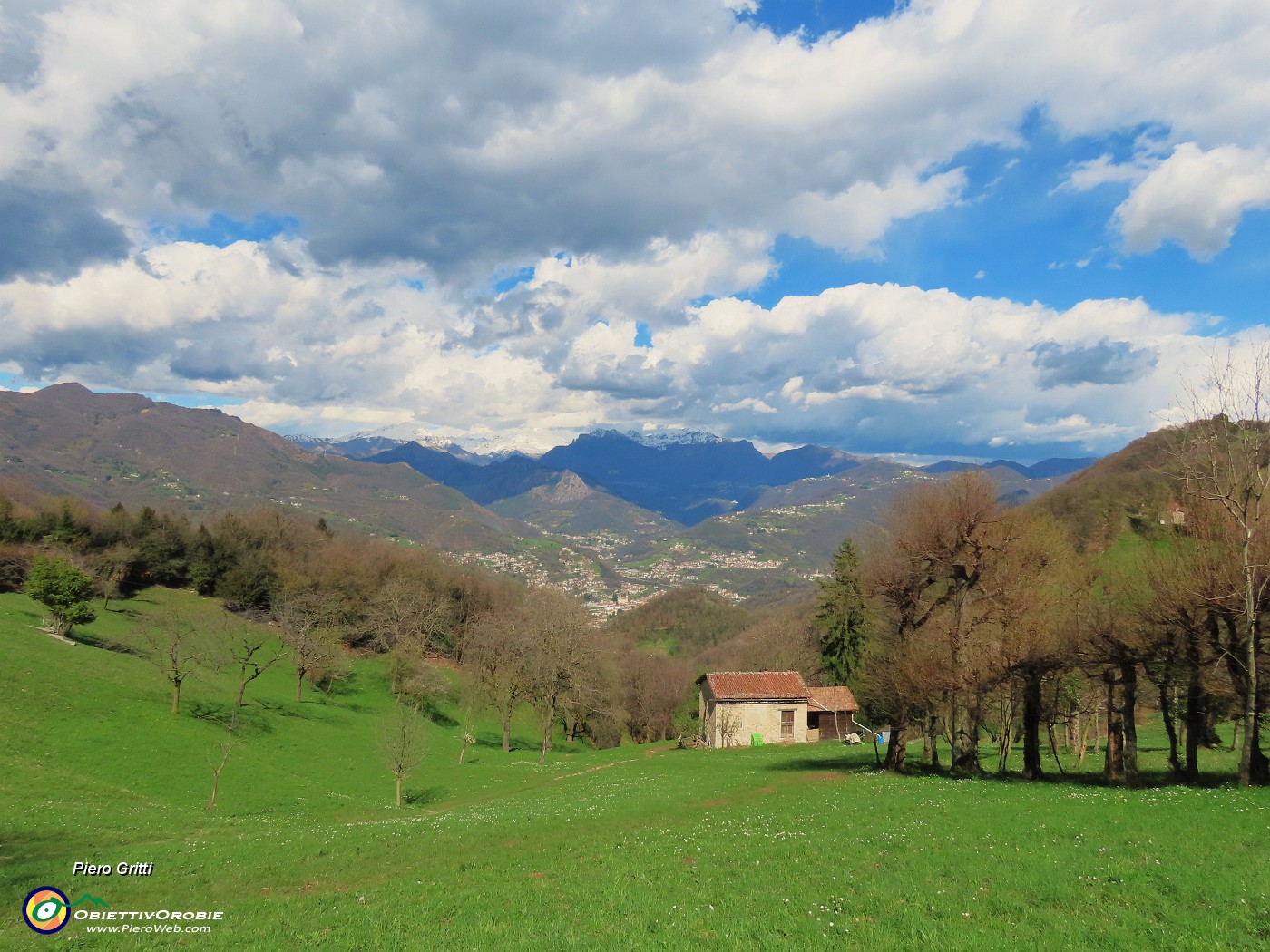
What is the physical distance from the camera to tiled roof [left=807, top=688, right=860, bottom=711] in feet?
218

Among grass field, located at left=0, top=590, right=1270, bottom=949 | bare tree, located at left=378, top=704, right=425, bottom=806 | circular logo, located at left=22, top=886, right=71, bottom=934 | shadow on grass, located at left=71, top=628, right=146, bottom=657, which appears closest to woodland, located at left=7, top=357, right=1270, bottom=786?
shadow on grass, located at left=71, top=628, right=146, bottom=657

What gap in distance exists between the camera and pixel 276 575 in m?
94.4

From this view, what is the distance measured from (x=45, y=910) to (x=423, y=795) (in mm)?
27793

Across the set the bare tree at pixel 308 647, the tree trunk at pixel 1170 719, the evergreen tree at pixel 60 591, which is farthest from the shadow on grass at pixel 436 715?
the tree trunk at pixel 1170 719

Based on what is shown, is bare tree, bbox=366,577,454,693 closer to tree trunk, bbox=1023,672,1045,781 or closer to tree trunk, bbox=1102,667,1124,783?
tree trunk, bbox=1023,672,1045,781

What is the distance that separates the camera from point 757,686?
214 ft

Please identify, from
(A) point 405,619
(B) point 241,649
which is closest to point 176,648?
(B) point 241,649

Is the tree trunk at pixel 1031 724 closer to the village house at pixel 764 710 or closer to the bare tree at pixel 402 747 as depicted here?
the bare tree at pixel 402 747

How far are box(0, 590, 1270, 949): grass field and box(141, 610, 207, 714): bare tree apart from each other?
Result: 6236 millimetres

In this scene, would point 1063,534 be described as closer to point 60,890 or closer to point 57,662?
point 60,890

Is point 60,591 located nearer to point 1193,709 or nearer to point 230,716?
point 230,716

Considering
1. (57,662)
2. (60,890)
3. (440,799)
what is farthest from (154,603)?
(60,890)

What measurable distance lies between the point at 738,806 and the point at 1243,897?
16829mm

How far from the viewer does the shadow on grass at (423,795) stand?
3750 centimetres
